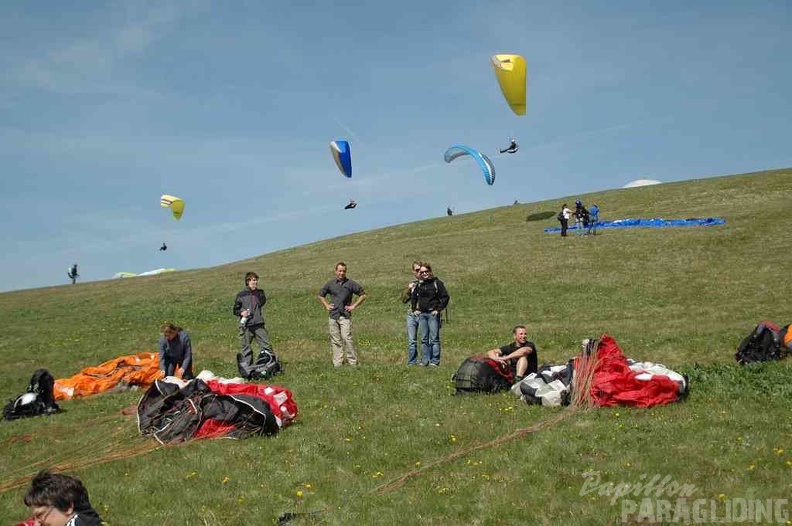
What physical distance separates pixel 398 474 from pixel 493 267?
2857 cm

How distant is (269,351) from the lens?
17625 mm

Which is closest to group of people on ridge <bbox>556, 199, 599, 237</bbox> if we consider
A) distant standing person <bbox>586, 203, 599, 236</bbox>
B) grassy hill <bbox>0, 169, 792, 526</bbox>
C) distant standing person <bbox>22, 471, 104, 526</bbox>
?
distant standing person <bbox>586, 203, 599, 236</bbox>

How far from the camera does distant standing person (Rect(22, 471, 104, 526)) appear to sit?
19.2ft

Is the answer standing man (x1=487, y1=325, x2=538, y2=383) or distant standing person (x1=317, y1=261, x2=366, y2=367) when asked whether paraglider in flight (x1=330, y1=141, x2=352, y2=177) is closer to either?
Answer: distant standing person (x1=317, y1=261, x2=366, y2=367)

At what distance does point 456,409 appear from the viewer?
1241 centimetres

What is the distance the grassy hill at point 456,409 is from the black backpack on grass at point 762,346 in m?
1.86

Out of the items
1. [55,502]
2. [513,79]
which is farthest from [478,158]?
[55,502]

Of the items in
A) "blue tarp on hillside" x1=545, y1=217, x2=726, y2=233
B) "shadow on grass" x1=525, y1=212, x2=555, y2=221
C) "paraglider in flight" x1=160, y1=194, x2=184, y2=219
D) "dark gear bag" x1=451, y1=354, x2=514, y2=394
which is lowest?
"dark gear bag" x1=451, y1=354, x2=514, y2=394

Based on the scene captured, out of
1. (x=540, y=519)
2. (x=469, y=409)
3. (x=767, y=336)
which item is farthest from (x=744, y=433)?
(x=767, y=336)

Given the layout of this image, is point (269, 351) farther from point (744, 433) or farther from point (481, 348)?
point (744, 433)

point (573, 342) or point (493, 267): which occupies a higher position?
point (493, 267)

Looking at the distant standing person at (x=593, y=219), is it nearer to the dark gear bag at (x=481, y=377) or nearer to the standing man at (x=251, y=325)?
the standing man at (x=251, y=325)

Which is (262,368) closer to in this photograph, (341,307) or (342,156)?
(341,307)

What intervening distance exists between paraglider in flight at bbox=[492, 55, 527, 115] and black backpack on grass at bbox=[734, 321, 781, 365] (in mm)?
19939
